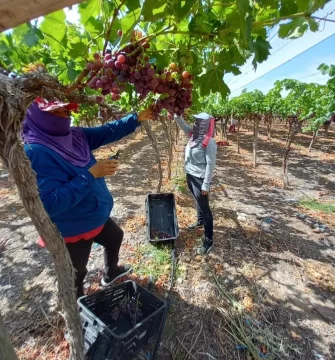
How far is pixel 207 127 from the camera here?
9.92ft

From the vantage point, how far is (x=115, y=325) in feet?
6.66

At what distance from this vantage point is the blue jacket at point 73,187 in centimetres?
141

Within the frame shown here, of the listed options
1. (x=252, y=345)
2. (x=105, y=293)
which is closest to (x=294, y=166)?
(x=252, y=345)

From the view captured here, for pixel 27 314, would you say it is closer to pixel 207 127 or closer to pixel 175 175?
pixel 207 127

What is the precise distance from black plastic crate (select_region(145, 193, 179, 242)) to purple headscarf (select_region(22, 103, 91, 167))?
1.96 metres

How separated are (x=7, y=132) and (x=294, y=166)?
10174 millimetres

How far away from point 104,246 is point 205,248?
1.51 metres

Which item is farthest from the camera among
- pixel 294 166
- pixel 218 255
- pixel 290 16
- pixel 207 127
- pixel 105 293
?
pixel 294 166

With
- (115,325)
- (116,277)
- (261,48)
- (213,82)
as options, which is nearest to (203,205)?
(116,277)

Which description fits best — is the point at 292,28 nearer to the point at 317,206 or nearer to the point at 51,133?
the point at 51,133

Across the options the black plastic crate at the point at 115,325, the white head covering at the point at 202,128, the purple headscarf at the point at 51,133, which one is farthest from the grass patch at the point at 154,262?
the purple headscarf at the point at 51,133

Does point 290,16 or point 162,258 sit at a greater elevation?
point 290,16

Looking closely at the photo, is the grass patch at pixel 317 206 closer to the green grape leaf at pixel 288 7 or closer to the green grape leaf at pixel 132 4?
the green grape leaf at pixel 288 7

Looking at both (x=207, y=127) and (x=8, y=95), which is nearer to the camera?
(x=8, y=95)
